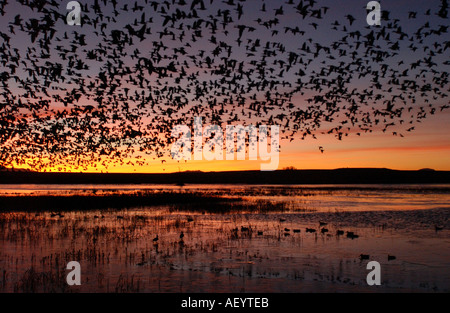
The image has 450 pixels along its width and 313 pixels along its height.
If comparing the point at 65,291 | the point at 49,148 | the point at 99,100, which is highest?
the point at 99,100

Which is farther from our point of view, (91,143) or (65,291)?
(91,143)

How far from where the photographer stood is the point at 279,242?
2084cm

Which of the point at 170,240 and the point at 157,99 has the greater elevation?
the point at 157,99

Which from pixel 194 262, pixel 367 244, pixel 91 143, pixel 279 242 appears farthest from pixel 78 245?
pixel 91 143

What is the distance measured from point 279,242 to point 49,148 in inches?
832

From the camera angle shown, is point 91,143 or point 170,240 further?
point 91,143

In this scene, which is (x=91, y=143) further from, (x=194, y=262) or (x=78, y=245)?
(x=194, y=262)

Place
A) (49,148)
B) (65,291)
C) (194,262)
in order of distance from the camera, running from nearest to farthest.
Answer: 1. (65,291)
2. (194,262)
3. (49,148)

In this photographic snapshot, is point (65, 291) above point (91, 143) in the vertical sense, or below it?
below

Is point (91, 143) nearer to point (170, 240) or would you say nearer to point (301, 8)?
point (170, 240)
